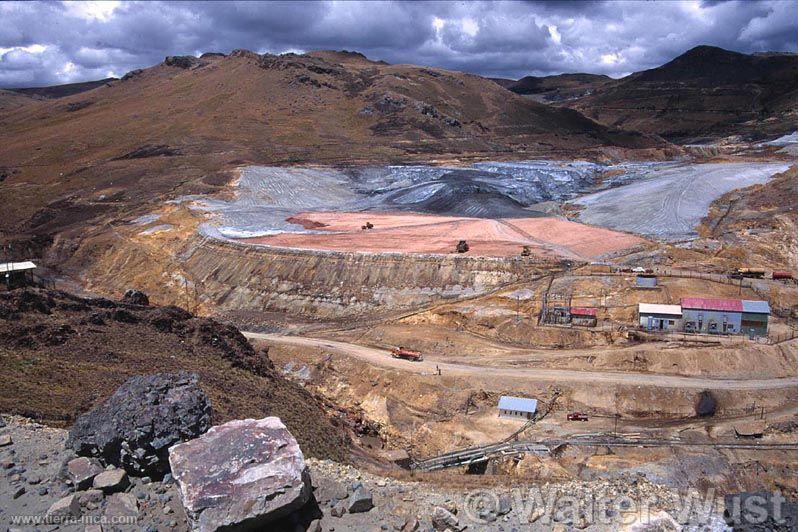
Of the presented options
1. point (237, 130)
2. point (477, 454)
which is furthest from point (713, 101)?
point (477, 454)

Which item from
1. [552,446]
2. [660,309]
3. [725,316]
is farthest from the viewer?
[660,309]

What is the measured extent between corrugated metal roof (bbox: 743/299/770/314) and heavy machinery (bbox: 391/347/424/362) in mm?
19706

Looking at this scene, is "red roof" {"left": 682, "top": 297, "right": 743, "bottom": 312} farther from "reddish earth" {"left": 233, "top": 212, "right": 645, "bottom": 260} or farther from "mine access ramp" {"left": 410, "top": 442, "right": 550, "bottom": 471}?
"mine access ramp" {"left": 410, "top": 442, "right": 550, "bottom": 471}

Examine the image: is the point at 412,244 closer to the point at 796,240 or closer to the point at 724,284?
the point at 724,284

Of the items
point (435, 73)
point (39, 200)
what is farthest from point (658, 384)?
point (435, 73)

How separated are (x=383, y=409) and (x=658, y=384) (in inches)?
582

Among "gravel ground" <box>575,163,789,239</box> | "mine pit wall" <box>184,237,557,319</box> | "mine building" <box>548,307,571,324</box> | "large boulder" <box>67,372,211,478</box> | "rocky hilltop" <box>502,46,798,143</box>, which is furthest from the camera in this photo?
"rocky hilltop" <box>502,46,798,143</box>

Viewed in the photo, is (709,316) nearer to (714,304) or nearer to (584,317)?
(714,304)

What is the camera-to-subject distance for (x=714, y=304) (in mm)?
36781

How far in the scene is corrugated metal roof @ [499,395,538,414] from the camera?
3047cm

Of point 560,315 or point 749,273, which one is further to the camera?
point 749,273

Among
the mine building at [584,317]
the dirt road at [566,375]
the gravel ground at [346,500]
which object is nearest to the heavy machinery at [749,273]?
the dirt road at [566,375]

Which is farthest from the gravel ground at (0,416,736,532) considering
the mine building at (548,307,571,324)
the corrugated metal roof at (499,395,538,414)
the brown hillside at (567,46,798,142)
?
the brown hillside at (567,46,798,142)

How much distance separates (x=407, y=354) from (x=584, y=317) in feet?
38.3
